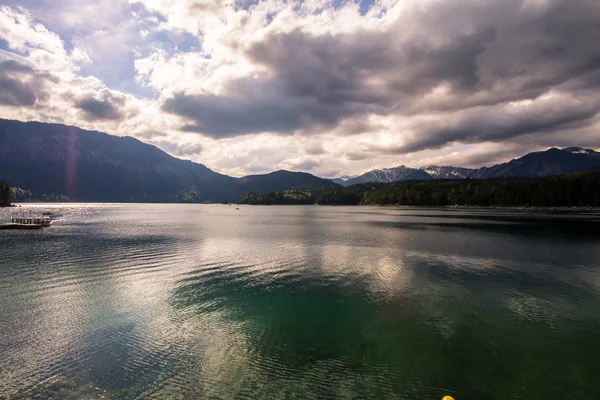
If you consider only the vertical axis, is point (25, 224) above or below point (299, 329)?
below

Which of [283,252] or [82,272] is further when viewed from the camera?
[283,252]

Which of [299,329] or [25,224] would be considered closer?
[299,329]

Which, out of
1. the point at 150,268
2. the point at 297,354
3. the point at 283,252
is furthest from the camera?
the point at 283,252

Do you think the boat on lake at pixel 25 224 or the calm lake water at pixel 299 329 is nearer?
the calm lake water at pixel 299 329

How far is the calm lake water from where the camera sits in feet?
52.8

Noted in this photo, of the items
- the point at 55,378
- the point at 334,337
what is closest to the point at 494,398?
the point at 334,337

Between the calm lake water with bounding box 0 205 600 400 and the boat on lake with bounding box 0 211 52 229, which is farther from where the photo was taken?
the boat on lake with bounding box 0 211 52 229

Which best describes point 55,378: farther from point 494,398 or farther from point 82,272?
point 82,272

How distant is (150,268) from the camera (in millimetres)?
43906

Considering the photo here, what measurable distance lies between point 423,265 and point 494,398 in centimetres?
3231

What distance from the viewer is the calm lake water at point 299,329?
16.1 m

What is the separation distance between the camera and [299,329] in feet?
76.7

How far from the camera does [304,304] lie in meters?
29.0

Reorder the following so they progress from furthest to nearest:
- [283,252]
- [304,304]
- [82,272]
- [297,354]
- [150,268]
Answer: [283,252] → [150,268] → [82,272] → [304,304] → [297,354]
